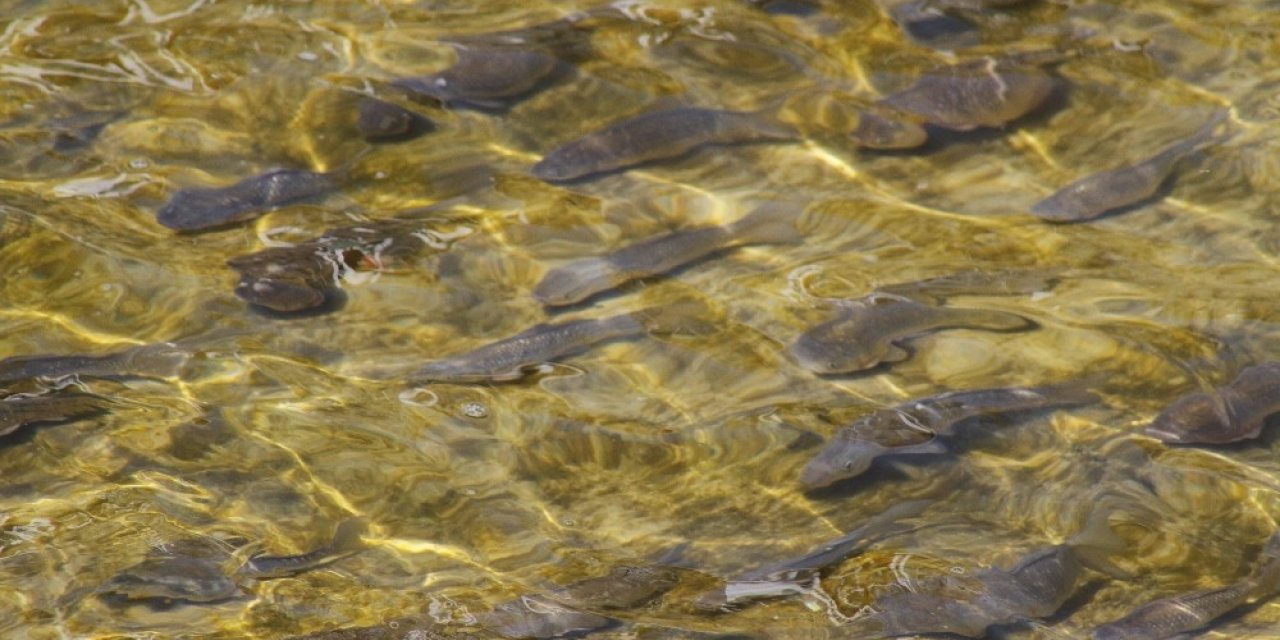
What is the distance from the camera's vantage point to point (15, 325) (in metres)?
4.49

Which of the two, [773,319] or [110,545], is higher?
[773,319]

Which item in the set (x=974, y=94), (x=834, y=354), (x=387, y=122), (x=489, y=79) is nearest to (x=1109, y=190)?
(x=974, y=94)

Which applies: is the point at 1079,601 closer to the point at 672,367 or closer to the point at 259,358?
the point at 672,367

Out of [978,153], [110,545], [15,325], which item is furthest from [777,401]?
[15,325]

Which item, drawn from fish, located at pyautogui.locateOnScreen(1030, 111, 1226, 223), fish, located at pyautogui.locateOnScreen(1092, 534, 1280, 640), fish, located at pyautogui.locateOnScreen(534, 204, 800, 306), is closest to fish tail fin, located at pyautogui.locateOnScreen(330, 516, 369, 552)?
fish, located at pyautogui.locateOnScreen(534, 204, 800, 306)

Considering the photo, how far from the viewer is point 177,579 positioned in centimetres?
366

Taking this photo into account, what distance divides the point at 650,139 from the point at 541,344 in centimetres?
113

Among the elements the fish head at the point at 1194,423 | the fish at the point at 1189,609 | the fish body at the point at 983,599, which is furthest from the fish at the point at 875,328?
the fish at the point at 1189,609

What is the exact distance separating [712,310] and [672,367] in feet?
1.03

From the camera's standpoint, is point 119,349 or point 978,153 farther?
point 978,153

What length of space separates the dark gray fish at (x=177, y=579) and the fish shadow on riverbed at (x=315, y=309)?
42.0 inches

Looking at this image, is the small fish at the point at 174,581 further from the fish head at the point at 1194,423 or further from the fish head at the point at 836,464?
the fish head at the point at 1194,423

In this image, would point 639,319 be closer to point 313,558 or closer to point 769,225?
point 769,225

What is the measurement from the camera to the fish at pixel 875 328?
172 inches
